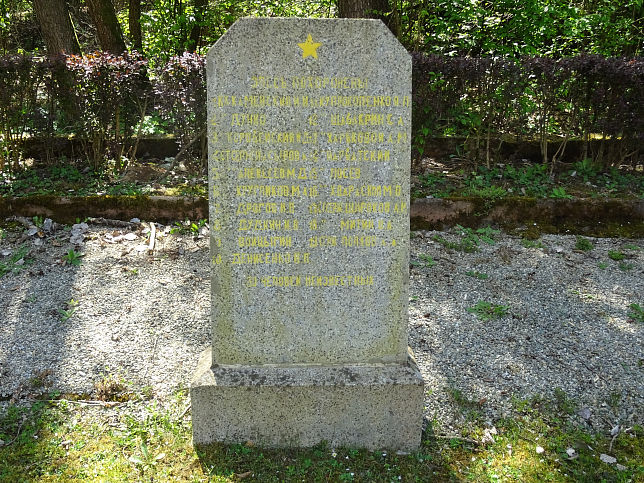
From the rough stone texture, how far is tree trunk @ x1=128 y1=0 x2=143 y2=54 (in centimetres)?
1006

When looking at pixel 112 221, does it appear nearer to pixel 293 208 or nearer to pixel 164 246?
pixel 164 246

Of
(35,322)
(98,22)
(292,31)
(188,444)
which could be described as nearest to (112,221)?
(35,322)

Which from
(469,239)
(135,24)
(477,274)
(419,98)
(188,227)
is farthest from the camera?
(135,24)

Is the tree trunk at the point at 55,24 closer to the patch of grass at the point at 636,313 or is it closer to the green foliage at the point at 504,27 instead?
the green foliage at the point at 504,27

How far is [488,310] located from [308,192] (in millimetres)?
2440

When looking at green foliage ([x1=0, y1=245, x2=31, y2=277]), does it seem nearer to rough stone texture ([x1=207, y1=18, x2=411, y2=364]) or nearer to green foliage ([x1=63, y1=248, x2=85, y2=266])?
green foliage ([x1=63, y1=248, x2=85, y2=266])

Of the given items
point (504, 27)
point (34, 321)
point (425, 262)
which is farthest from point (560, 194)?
point (34, 321)

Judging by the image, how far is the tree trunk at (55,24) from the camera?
347 inches

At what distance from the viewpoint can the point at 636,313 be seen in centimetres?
463

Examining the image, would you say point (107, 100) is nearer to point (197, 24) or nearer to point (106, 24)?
point (106, 24)

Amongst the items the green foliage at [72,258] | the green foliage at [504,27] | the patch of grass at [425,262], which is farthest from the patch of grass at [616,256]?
the green foliage at [72,258]

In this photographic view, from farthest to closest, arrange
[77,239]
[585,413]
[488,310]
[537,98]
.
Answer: [537,98], [77,239], [488,310], [585,413]

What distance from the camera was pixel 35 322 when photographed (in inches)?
173

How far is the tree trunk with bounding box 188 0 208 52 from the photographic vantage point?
11445 mm
